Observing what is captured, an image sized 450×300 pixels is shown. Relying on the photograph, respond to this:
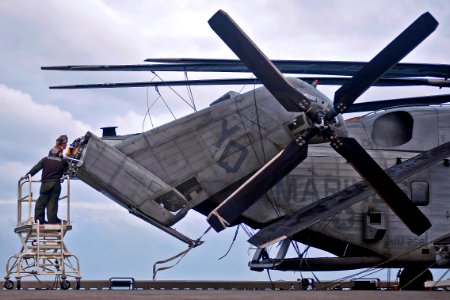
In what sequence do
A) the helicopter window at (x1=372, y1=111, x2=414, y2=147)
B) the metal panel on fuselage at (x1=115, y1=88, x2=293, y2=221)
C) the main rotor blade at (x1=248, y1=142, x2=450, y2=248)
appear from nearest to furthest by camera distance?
the main rotor blade at (x1=248, y1=142, x2=450, y2=248)
the metal panel on fuselage at (x1=115, y1=88, x2=293, y2=221)
the helicopter window at (x1=372, y1=111, x2=414, y2=147)

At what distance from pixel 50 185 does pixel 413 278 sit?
1013 centimetres

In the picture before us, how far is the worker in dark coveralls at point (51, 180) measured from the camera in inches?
662

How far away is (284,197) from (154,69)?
4.68 metres

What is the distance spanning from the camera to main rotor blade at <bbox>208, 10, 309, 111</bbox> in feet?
55.3

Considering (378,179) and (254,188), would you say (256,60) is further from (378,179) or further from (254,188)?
(378,179)

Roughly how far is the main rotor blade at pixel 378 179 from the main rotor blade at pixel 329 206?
0.52 m

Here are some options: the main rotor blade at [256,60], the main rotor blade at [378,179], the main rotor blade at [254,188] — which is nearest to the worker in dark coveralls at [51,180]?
the main rotor blade at [254,188]

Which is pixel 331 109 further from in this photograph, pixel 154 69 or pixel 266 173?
pixel 154 69

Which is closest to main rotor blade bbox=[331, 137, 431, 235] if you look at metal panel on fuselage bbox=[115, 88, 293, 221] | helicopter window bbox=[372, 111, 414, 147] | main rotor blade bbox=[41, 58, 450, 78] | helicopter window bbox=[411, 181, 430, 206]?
metal panel on fuselage bbox=[115, 88, 293, 221]

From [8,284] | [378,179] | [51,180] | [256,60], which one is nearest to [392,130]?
[378,179]

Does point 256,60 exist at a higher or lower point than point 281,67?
lower

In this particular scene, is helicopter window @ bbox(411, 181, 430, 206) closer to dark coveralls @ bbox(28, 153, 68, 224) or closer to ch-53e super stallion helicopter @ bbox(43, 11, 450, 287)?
ch-53e super stallion helicopter @ bbox(43, 11, 450, 287)

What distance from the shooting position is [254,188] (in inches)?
674

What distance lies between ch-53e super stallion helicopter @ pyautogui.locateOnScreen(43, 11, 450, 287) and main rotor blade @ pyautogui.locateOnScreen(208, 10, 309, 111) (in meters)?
0.02
